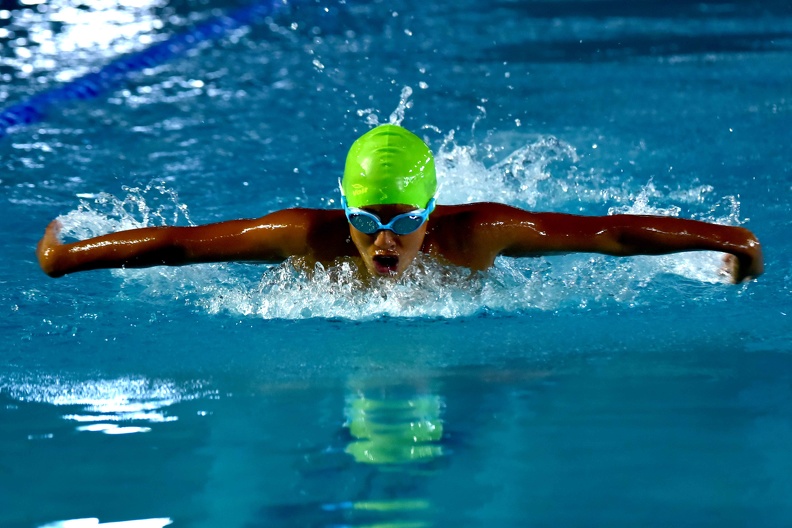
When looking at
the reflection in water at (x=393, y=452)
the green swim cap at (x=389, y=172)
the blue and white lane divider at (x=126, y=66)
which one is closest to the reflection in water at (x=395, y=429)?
the reflection in water at (x=393, y=452)

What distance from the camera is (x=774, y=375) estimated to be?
264 centimetres

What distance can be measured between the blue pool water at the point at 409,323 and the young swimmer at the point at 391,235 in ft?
0.52

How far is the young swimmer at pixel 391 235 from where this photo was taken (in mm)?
2844

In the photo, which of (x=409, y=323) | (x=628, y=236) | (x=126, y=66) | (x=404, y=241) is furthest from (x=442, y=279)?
(x=126, y=66)

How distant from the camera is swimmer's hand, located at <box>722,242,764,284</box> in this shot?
285cm

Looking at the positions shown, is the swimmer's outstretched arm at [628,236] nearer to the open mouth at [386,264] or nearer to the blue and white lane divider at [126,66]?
the open mouth at [386,264]

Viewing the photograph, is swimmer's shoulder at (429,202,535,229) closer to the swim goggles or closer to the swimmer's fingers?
the swim goggles

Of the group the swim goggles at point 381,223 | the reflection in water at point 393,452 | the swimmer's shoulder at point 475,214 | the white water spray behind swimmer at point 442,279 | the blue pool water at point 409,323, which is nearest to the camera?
the reflection in water at point 393,452

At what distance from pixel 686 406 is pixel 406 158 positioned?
110cm

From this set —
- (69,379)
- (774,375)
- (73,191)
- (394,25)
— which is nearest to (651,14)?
(394,25)

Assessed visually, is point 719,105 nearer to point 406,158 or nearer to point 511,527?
point 406,158

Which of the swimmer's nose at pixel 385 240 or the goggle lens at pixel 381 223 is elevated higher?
the goggle lens at pixel 381 223

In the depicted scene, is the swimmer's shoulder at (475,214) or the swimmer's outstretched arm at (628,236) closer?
the swimmer's outstretched arm at (628,236)

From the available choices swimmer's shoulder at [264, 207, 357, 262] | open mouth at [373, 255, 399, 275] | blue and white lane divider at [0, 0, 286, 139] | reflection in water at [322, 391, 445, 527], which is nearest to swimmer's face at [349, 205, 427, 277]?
open mouth at [373, 255, 399, 275]
